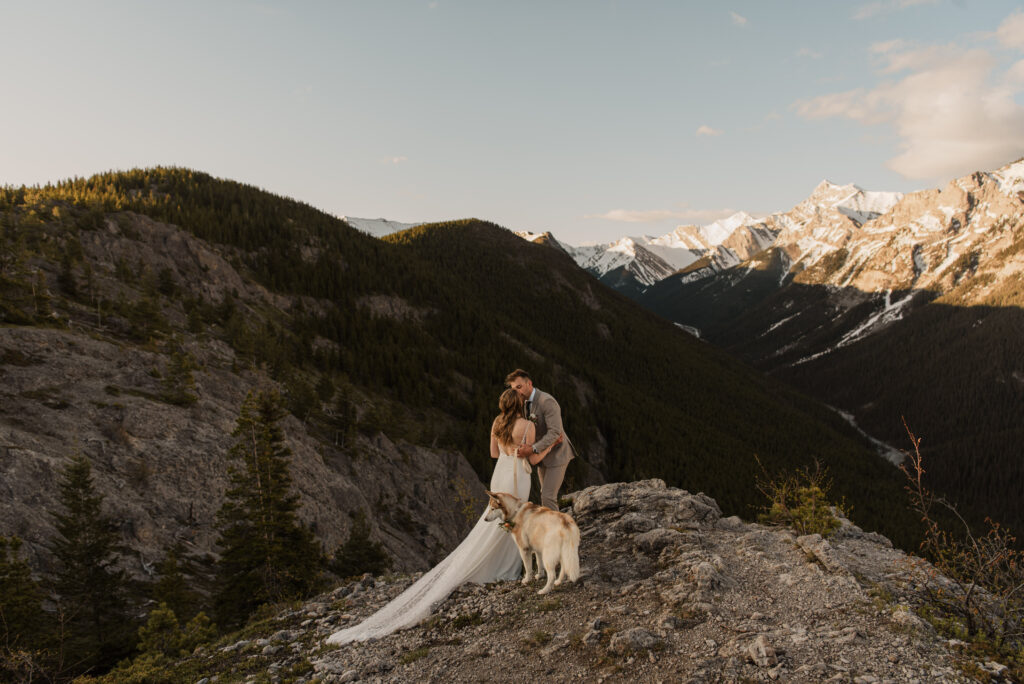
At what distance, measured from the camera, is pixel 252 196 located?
115m

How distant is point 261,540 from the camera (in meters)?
21.0

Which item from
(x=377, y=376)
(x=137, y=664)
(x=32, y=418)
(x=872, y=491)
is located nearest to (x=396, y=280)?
(x=377, y=376)

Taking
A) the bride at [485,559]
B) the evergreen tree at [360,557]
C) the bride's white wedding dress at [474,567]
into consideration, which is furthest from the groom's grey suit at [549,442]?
the evergreen tree at [360,557]

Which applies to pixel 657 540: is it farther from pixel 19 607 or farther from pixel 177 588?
pixel 19 607

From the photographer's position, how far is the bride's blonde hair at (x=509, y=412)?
1067 centimetres

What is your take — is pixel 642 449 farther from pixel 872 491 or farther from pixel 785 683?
pixel 785 683

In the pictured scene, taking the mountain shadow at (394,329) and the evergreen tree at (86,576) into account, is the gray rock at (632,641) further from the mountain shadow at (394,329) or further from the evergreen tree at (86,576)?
the evergreen tree at (86,576)

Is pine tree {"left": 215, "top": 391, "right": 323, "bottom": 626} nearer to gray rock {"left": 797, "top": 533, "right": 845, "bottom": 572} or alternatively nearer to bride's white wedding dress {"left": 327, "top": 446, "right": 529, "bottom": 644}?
bride's white wedding dress {"left": 327, "top": 446, "right": 529, "bottom": 644}

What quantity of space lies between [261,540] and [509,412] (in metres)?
16.6

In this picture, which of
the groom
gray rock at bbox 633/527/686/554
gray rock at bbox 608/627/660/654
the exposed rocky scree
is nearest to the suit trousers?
the groom

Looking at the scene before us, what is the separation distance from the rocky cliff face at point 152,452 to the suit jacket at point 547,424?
6.46 meters

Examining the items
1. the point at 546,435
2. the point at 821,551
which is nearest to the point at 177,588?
the point at 546,435

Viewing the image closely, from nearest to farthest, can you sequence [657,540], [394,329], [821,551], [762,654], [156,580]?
1. [762,654]
2. [821,551]
3. [657,540]
4. [156,580]
5. [394,329]

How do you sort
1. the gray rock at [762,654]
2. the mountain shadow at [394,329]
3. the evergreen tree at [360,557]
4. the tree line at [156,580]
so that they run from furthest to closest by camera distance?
the mountain shadow at [394,329]
the evergreen tree at [360,557]
the tree line at [156,580]
the gray rock at [762,654]
